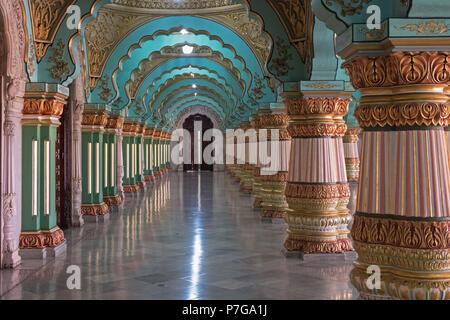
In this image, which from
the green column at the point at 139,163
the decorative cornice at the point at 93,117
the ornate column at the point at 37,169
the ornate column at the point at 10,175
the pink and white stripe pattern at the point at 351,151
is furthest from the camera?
the pink and white stripe pattern at the point at 351,151

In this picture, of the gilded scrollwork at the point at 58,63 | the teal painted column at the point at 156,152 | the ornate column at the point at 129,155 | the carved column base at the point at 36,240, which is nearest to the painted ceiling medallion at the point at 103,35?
the gilded scrollwork at the point at 58,63

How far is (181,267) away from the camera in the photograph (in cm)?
712

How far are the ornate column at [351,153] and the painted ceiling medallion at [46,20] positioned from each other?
60.5ft

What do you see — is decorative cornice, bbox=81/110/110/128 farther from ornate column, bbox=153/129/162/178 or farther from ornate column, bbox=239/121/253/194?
ornate column, bbox=153/129/162/178

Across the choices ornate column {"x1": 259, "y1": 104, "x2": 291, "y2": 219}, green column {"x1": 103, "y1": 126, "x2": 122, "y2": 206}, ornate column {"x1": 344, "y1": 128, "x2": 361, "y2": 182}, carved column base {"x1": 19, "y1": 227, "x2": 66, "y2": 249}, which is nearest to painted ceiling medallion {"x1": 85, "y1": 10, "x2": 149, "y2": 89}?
green column {"x1": 103, "y1": 126, "x2": 122, "y2": 206}

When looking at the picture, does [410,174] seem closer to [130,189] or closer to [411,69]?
[411,69]

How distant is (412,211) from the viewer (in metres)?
3.98

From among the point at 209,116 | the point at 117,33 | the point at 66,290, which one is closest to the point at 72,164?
the point at 117,33

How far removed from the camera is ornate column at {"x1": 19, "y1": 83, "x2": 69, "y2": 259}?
7867 millimetres

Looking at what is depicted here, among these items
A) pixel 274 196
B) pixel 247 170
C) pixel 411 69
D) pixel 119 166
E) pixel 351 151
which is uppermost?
pixel 411 69

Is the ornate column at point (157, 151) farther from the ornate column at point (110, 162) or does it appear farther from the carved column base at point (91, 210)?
the carved column base at point (91, 210)

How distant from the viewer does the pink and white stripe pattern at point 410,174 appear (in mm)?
3963

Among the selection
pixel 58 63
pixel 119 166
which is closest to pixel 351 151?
pixel 119 166

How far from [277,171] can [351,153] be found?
14.2 m
